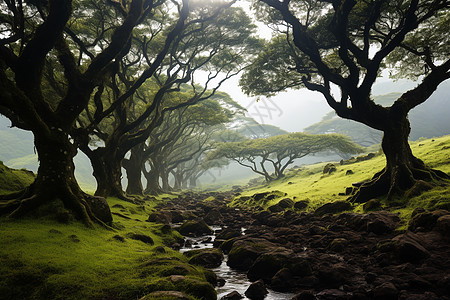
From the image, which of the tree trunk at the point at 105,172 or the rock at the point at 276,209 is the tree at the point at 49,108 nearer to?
the tree trunk at the point at 105,172

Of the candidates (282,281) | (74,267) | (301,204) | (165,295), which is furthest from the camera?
(301,204)

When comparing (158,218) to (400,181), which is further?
(158,218)

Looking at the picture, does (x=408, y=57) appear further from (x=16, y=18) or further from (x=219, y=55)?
(x=16, y=18)

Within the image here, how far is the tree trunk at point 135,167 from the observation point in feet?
87.1

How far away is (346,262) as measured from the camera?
7145mm

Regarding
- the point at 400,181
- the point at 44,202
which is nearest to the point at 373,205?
the point at 400,181

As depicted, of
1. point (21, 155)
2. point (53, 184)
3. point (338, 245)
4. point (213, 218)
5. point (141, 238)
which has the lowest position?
point (213, 218)

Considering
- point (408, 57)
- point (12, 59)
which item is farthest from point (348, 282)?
point (408, 57)

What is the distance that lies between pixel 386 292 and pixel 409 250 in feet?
6.29

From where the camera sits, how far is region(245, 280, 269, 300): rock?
5.96 m

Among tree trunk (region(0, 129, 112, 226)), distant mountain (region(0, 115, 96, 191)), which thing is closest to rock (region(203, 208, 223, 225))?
tree trunk (region(0, 129, 112, 226))

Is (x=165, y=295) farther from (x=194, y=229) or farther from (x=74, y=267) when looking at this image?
(x=194, y=229)

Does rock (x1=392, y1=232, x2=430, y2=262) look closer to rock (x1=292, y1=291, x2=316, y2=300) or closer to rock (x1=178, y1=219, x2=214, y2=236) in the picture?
rock (x1=292, y1=291, x2=316, y2=300)

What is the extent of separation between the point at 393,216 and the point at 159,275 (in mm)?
8669
